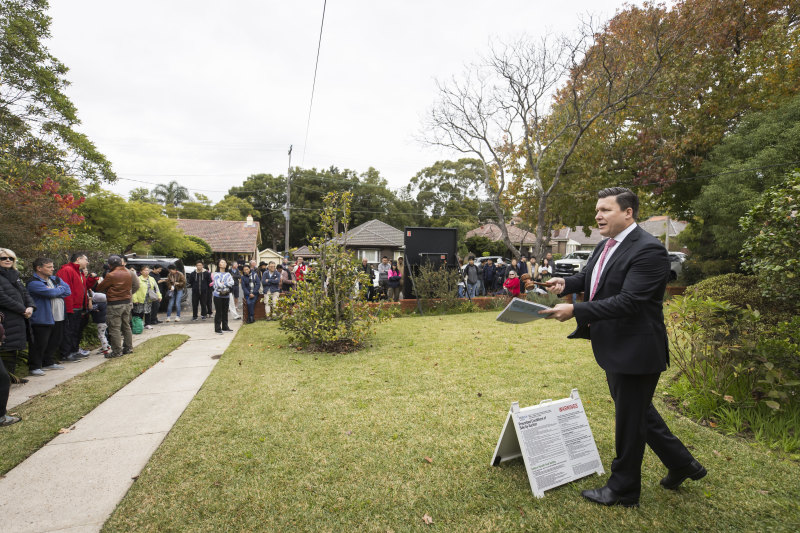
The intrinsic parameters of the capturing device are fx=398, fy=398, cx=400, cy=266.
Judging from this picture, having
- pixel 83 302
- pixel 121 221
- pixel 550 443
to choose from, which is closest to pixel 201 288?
pixel 83 302

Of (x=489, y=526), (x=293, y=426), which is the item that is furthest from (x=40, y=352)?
(x=489, y=526)

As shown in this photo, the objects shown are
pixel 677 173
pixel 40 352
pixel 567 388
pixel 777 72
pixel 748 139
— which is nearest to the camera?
pixel 567 388

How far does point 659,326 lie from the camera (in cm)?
245

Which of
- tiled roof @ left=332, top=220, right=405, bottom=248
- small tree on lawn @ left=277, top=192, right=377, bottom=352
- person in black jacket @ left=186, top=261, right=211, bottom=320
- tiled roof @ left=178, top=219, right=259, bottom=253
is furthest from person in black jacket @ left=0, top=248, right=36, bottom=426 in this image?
tiled roof @ left=178, top=219, right=259, bottom=253

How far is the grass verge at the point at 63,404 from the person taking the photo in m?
3.64

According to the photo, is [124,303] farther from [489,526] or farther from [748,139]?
[748,139]

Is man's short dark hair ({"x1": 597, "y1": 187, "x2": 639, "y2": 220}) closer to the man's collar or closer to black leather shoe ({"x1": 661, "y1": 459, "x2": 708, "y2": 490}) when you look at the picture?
the man's collar

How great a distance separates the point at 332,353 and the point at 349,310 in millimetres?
865

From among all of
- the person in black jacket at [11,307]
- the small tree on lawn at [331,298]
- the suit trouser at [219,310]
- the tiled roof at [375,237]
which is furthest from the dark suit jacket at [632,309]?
the tiled roof at [375,237]

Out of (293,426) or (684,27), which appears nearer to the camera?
(293,426)

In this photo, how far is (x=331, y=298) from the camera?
761 cm

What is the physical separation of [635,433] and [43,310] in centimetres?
792

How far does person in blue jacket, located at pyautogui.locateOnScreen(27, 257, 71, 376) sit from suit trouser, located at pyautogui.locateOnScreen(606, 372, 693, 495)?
7.73m

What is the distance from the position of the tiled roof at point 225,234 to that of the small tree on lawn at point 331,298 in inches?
1370
